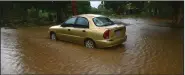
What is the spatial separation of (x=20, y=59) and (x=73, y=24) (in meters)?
3.17

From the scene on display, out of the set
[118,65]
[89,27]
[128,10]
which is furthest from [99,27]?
[128,10]

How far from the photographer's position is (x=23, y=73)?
7453 millimetres

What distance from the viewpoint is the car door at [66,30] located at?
11570 millimetres

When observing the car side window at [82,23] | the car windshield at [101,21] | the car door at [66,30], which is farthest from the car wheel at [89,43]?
the car door at [66,30]

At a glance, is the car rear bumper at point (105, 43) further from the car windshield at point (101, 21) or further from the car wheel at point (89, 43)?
the car windshield at point (101, 21)

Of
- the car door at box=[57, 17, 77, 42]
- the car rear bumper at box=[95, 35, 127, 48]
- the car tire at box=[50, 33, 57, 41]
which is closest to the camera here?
the car rear bumper at box=[95, 35, 127, 48]

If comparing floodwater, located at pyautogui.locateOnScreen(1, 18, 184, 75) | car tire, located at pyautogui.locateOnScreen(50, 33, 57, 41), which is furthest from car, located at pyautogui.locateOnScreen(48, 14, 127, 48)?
car tire, located at pyautogui.locateOnScreen(50, 33, 57, 41)

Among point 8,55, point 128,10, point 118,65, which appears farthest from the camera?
point 128,10

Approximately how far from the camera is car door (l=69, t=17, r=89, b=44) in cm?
1092

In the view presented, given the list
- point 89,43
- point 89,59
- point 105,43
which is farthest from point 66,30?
point 89,59

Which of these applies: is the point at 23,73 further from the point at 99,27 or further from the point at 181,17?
the point at 181,17

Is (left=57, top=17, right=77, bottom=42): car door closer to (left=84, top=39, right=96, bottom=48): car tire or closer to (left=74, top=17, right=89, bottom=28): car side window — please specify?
(left=74, top=17, right=89, bottom=28): car side window

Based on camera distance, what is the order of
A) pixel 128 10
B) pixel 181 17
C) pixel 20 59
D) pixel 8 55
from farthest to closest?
pixel 128 10, pixel 181 17, pixel 8 55, pixel 20 59

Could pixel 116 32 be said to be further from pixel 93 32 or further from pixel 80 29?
pixel 80 29
